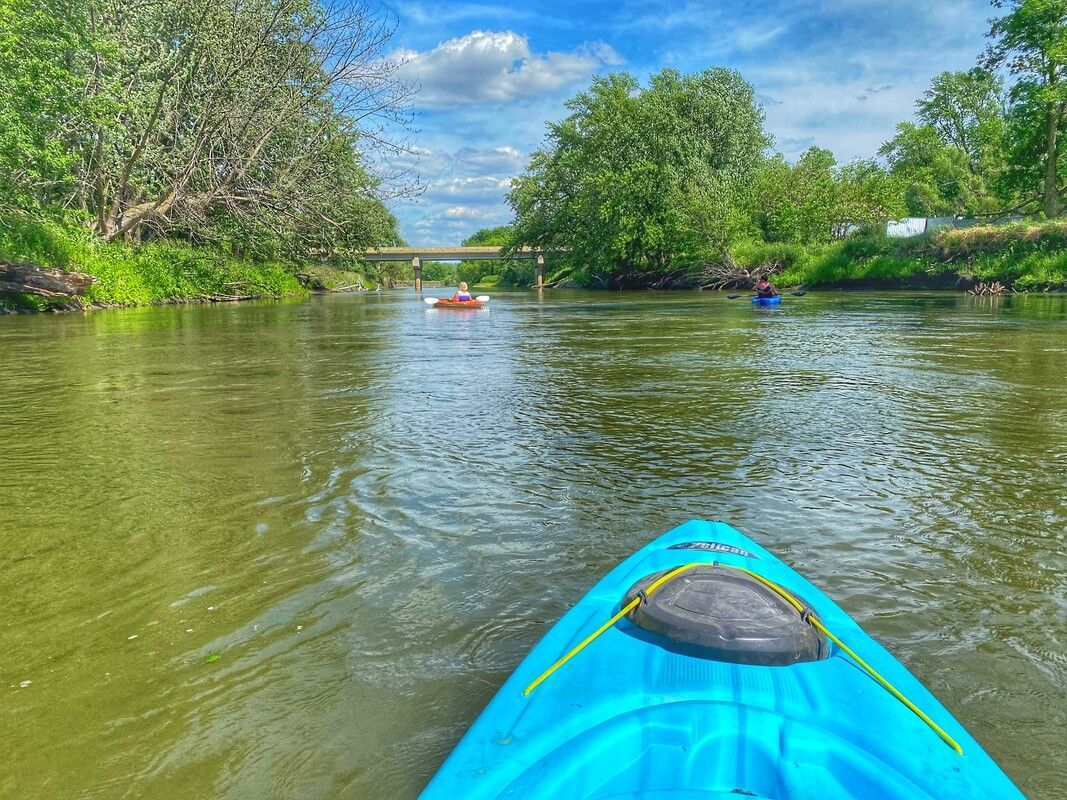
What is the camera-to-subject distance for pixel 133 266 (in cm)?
2678

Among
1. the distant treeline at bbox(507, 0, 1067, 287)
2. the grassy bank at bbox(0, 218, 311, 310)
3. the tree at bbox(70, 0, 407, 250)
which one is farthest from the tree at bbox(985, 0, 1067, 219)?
the grassy bank at bbox(0, 218, 311, 310)

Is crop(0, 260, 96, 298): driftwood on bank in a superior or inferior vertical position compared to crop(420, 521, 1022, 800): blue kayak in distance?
superior

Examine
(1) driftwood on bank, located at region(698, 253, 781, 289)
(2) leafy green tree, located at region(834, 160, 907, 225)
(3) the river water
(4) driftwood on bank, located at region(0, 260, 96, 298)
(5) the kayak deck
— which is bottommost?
(3) the river water

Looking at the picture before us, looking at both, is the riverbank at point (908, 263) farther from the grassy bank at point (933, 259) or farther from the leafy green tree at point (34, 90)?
the leafy green tree at point (34, 90)

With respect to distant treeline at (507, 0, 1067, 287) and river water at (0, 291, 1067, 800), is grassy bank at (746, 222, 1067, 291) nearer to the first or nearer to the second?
distant treeline at (507, 0, 1067, 287)

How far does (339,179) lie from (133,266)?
8324 mm

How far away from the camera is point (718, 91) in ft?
152

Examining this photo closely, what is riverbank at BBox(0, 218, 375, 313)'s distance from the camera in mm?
22094

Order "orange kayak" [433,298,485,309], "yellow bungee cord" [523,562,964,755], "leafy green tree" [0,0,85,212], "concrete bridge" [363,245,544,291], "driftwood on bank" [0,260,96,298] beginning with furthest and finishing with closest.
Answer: "concrete bridge" [363,245,544,291] → "orange kayak" [433,298,485,309] → "driftwood on bank" [0,260,96,298] → "leafy green tree" [0,0,85,212] → "yellow bungee cord" [523,562,964,755]

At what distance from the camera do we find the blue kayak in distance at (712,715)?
1677 mm

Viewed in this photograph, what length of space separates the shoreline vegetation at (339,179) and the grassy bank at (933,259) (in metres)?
0.09

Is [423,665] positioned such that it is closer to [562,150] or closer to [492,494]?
[492,494]

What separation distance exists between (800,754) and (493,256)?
71008 mm

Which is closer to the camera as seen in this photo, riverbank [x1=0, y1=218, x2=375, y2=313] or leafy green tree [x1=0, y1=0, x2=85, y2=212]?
leafy green tree [x1=0, y1=0, x2=85, y2=212]
